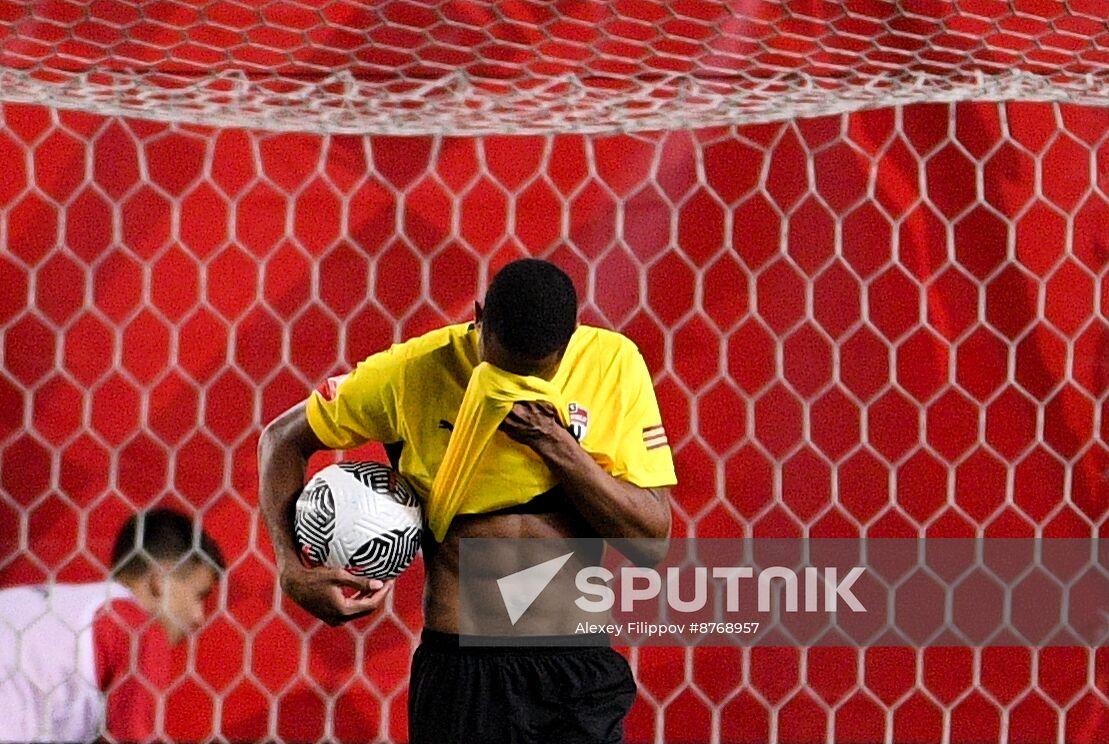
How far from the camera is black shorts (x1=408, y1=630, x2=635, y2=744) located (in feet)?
3.25

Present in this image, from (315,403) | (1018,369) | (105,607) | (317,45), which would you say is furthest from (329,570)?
(1018,369)

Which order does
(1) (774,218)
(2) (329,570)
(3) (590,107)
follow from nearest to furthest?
1. (2) (329,570)
2. (3) (590,107)
3. (1) (774,218)

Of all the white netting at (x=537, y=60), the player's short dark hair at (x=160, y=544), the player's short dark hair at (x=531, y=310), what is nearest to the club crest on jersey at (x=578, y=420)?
the player's short dark hair at (x=531, y=310)

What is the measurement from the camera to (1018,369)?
161cm

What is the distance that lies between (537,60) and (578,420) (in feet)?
2.47

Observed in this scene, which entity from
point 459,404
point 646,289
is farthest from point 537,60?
point 459,404

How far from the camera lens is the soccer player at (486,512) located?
0.98 meters

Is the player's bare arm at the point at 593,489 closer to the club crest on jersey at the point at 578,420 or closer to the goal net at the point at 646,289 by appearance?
the club crest on jersey at the point at 578,420

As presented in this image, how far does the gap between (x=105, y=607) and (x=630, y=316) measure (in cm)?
76

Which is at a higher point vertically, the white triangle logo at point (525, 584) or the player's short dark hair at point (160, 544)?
the white triangle logo at point (525, 584)

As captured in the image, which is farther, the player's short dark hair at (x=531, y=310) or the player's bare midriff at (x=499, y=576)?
the player's bare midriff at (x=499, y=576)

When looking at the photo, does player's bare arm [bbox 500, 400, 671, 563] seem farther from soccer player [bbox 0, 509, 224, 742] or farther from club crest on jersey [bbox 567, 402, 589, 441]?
soccer player [bbox 0, 509, 224, 742]

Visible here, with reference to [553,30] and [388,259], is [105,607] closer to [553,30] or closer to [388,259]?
[388,259]

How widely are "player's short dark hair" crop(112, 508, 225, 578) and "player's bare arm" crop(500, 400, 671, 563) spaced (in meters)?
0.78
